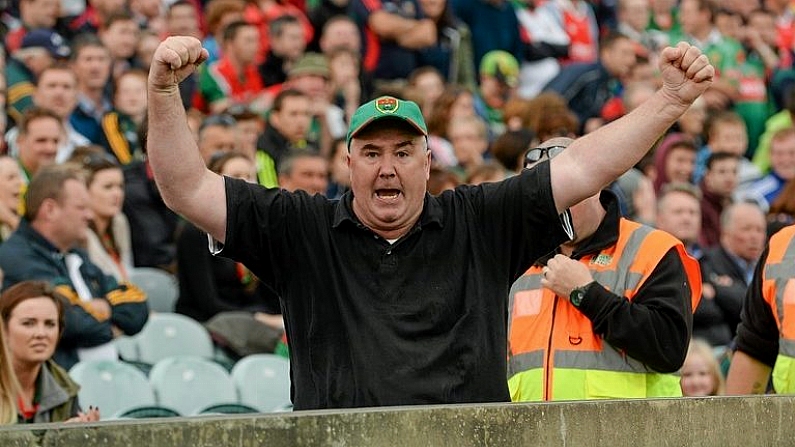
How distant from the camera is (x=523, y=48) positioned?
17.5 meters

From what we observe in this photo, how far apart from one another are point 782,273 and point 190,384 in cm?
374

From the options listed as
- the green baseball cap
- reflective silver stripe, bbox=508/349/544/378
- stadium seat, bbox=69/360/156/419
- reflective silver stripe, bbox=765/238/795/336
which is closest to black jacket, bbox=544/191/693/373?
reflective silver stripe, bbox=508/349/544/378

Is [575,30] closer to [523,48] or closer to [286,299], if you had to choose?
[523,48]

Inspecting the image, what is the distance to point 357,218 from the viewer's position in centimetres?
486

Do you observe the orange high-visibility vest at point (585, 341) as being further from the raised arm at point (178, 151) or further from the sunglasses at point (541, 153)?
the raised arm at point (178, 151)

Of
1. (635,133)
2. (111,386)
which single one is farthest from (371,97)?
(635,133)

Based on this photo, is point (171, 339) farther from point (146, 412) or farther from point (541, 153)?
point (541, 153)

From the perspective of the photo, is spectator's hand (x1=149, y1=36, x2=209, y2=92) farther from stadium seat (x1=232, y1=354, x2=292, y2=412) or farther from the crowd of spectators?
stadium seat (x1=232, y1=354, x2=292, y2=412)

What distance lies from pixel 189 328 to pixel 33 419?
2041 mm

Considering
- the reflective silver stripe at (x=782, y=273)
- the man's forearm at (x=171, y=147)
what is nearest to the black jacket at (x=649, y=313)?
the reflective silver stripe at (x=782, y=273)

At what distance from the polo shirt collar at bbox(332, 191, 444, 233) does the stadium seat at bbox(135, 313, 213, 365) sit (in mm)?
4833

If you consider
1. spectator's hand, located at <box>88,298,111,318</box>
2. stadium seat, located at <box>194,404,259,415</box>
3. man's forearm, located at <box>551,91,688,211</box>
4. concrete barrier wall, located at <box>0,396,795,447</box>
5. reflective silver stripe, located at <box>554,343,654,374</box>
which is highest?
spectator's hand, located at <box>88,298,111,318</box>

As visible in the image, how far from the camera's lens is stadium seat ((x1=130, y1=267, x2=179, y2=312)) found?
10.5 meters

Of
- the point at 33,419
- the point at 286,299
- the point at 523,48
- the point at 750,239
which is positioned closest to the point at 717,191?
the point at 750,239
